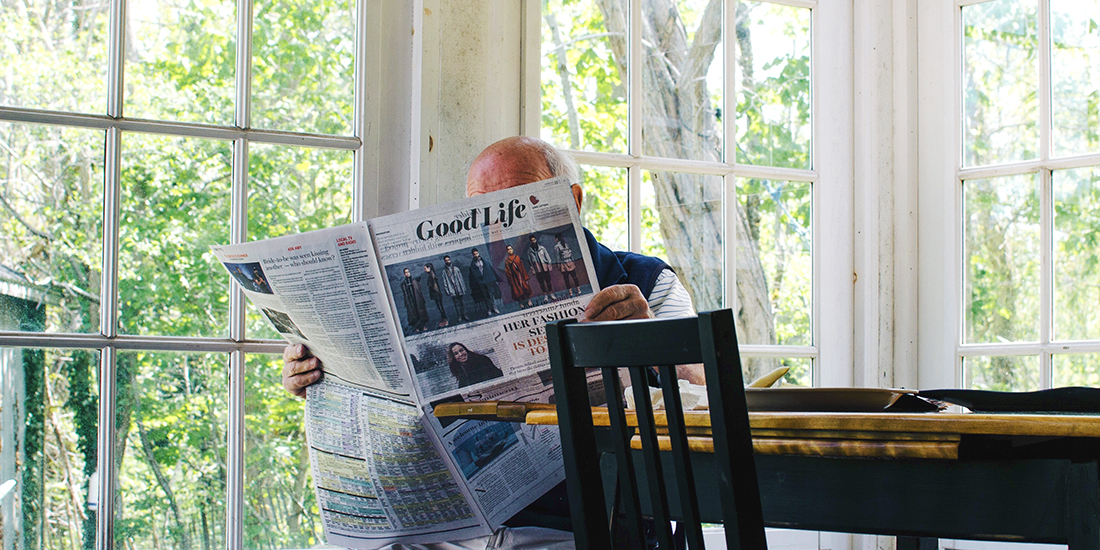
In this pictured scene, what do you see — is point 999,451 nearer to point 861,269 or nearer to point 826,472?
point 826,472

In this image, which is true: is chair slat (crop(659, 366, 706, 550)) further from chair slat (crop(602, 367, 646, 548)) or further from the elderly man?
the elderly man

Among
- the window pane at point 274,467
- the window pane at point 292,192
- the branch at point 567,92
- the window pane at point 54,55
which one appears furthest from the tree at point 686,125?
the window pane at point 54,55

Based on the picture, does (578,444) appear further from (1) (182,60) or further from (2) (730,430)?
(1) (182,60)

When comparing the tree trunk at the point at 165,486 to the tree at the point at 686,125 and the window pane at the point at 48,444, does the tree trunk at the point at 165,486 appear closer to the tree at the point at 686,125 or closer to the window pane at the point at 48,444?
the window pane at the point at 48,444

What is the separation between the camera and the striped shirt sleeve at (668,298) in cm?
175

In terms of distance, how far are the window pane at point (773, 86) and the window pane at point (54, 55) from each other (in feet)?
4.69

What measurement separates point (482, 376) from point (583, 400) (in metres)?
0.46

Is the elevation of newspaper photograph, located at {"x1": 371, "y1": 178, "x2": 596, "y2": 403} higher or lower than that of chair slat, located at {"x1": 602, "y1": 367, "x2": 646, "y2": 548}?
higher

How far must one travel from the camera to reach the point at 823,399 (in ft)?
3.05

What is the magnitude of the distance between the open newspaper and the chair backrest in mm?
441

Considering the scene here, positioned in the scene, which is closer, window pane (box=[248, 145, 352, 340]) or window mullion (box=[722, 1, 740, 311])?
window pane (box=[248, 145, 352, 340])

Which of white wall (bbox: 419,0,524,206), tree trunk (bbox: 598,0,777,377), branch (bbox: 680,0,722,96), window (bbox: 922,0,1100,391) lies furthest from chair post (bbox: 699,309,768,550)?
window (bbox: 922,0,1100,391)

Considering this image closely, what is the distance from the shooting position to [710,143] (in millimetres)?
2152

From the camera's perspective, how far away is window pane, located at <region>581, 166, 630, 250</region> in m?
2.02
